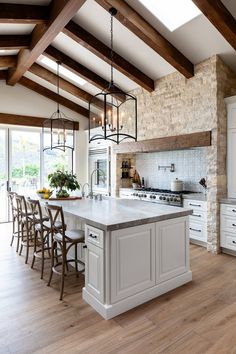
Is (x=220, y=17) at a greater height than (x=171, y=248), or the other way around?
(x=220, y=17)

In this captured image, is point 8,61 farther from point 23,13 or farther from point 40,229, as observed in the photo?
point 40,229

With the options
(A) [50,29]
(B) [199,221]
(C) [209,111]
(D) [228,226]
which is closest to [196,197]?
(B) [199,221]

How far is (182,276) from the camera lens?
299 cm

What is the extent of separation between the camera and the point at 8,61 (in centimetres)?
537

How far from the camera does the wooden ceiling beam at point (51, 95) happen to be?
6.55m

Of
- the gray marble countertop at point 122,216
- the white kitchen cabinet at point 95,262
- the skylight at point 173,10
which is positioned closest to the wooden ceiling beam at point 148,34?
the skylight at point 173,10

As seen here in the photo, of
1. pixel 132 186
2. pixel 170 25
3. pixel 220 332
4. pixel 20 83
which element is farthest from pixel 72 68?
pixel 220 332

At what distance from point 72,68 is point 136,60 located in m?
1.49

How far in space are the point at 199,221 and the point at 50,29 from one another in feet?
13.2

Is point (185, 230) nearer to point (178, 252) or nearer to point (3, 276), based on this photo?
point (178, 252)

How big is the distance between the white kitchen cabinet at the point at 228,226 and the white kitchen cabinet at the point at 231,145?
0.27 meters

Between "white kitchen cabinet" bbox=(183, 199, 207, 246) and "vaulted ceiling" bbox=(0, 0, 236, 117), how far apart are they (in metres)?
2.34

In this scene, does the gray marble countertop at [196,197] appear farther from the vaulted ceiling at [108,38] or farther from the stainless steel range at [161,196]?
the vaulted ceiling at [108,38]

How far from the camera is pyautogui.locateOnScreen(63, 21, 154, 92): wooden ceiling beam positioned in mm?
4129
